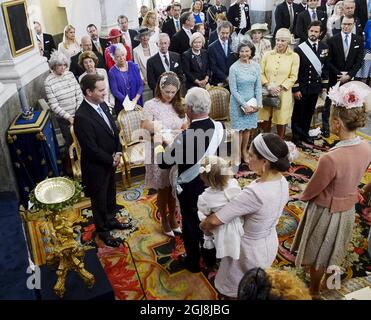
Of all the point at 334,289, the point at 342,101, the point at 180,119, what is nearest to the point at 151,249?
the point at 180,119

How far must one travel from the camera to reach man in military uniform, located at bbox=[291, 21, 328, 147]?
211 inches

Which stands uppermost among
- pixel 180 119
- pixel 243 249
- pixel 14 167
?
pixel 180 119

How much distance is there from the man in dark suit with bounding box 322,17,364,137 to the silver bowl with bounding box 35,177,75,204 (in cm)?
463

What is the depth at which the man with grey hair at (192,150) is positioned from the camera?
295 cm

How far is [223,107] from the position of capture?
566 centimetres

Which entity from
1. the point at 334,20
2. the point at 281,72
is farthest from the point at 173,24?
the point at 281,72

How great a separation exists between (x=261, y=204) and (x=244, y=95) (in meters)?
2.88

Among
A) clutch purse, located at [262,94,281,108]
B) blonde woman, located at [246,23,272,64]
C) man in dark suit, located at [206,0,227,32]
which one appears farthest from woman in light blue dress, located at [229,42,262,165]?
man in dark suit, located at [206,0,227,32]

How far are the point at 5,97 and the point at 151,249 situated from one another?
2.26 meters

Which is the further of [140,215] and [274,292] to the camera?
[140,215]

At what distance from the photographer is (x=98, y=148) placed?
348 centimetres

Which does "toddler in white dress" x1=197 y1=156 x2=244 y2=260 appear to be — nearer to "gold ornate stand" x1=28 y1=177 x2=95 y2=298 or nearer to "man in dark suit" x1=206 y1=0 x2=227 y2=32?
"gold ornate stand" x1=28 y1=177 x2=95 y2=298

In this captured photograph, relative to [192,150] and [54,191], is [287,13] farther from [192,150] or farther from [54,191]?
[54,191]
